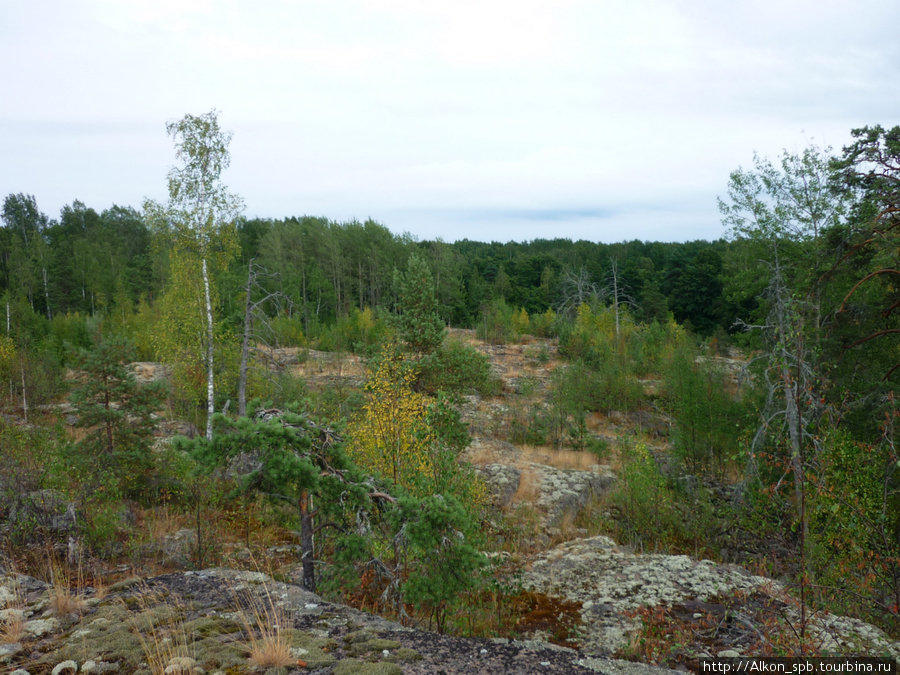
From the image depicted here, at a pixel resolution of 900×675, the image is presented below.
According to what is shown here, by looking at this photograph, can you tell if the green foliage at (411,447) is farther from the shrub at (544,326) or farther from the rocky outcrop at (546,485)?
the shrub at (544,326)

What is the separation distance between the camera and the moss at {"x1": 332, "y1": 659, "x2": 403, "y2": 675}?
370 cm

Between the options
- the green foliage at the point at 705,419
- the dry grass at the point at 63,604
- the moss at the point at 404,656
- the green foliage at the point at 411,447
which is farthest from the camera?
the green foliage at the point at 705,419

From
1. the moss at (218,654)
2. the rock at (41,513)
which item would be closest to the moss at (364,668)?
the moss at (218,654)

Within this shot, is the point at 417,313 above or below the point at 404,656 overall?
above

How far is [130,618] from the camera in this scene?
4527mm

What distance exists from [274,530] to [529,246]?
109m

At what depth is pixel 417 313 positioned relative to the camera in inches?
A: 879

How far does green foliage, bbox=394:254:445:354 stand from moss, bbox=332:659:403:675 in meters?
18.1

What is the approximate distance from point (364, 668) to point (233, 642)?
122cm

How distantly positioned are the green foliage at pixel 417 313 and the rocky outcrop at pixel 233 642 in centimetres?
1685

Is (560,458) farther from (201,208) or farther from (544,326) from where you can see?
(544,326)

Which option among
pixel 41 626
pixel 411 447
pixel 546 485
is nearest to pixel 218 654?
pixel 41 626

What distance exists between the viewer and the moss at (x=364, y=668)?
3703mm

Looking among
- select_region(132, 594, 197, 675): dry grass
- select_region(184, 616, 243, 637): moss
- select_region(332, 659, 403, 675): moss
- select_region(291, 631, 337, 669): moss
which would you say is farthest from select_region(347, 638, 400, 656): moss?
select_region(132, 594, 197, 675): dry grass
